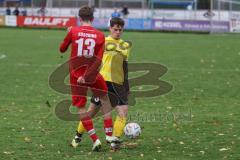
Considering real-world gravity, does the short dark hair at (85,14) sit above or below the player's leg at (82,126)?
above

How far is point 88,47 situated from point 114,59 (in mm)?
547

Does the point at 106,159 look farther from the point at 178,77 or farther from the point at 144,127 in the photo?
the point at 178,77

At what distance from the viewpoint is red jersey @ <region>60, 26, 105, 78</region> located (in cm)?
799

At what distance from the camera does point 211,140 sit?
28.8 feet

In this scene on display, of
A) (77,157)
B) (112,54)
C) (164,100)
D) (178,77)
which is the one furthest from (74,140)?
(178,77)

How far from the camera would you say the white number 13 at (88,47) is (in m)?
8.00

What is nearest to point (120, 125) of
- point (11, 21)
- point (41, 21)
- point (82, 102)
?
point (82, 102)

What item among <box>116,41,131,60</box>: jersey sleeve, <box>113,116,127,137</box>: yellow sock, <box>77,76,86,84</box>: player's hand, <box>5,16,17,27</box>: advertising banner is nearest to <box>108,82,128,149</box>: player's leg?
<box>113,116,127,137</box>: yellow sock

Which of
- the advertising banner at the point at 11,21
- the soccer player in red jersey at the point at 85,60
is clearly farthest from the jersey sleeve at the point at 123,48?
the advertising banner at the point at 11,21

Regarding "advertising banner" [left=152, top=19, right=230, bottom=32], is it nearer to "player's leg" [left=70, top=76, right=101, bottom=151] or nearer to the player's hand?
"player's leg" [left=70, top=76, right=101, bottom=151]

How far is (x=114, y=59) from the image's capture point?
843 cm

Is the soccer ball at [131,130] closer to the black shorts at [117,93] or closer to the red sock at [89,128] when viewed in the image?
the black shorts at [117,93]

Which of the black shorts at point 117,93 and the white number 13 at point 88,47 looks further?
the black shorts at point 117,93

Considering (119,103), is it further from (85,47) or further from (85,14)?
(85,14)
